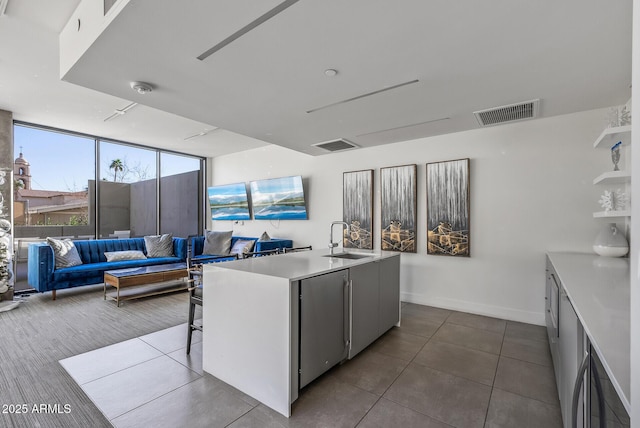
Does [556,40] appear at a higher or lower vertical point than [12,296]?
higher

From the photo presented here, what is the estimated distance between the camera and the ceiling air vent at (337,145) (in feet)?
14.1

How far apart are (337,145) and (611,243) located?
327cm

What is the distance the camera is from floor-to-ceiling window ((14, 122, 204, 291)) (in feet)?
16.0

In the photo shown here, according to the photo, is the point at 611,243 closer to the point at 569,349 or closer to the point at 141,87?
the point at 569,349

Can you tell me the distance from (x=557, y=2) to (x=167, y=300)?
17.0 ft

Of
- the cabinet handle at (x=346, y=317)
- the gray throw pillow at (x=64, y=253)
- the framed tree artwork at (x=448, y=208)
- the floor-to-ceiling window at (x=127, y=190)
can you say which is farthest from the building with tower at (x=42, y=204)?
the framed tree artwork at (x=448, y=208)

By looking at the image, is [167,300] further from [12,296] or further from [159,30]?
[159,30]

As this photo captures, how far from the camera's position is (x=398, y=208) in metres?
4.34

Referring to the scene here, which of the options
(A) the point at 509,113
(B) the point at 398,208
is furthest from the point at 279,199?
(A) the point at 509,113

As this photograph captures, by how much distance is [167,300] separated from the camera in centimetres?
445

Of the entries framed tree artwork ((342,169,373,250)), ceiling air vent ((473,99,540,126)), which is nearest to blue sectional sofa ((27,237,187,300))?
framed tree artwork ((342,169,373,250))

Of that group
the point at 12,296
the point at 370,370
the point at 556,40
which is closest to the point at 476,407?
the point at 370,370

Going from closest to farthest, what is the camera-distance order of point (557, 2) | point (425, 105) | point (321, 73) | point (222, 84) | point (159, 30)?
1. point (557, 2)
2. point (159, 30)
3. point (321, 73)
4. point (222, 84)
5. point (425, 105)

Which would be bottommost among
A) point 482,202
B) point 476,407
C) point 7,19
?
point 476,407
